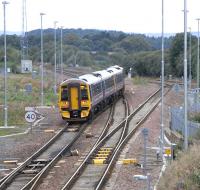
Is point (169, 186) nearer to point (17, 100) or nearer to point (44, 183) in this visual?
point (44, 183)

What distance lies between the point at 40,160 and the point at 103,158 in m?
2.40

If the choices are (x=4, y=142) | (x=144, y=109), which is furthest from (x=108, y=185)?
(x=144, y=109)

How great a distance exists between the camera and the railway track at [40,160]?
834 inches

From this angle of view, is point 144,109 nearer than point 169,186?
No

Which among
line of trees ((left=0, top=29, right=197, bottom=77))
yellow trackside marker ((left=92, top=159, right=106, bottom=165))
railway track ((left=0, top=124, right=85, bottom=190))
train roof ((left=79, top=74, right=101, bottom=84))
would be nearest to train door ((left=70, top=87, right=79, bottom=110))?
train roof ((left=79, top=74, right=101, bottom=84))

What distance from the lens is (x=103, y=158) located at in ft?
84.2

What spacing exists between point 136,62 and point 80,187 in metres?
87.0

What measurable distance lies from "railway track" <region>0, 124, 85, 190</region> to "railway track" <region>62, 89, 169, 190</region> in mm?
1295

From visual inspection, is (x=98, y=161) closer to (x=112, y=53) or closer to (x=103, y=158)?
(x=103, y=158)

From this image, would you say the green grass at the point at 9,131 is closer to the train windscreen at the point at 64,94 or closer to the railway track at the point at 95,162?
the train windscreen at the point at 64,94

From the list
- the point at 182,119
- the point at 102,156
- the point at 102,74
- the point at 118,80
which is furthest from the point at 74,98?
the point at 118,80

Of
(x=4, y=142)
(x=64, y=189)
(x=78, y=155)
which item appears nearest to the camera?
(x=64, y=189)

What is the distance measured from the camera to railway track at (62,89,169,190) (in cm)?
2114

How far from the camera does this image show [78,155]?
2684cm
